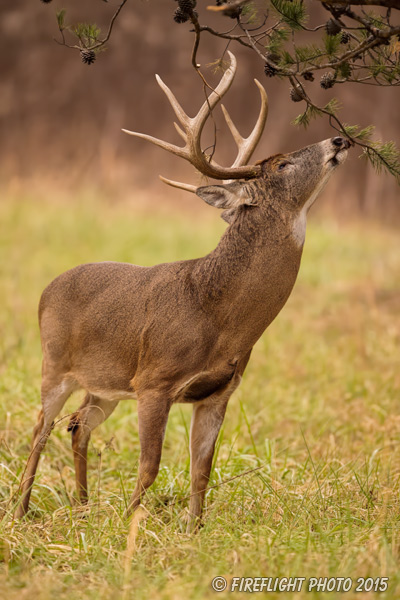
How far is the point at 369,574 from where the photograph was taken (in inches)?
115

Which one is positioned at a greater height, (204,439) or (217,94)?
(217,94)

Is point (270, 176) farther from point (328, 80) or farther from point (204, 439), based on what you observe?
point (204, 439)

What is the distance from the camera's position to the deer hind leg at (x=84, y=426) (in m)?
4.67

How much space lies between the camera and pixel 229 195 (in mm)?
4125

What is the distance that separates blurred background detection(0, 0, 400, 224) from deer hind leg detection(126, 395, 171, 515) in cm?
1250

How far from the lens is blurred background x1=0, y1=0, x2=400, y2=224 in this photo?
16.7 meters

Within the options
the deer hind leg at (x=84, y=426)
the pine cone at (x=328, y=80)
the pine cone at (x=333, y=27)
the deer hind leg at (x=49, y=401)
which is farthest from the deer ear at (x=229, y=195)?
the deer hind leg at (x=84, y=426)

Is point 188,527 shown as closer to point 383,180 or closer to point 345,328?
point 345,328

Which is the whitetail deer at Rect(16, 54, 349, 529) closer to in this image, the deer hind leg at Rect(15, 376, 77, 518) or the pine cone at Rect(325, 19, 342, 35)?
the deer hind leg at Rect(15, 376, 77, 518)

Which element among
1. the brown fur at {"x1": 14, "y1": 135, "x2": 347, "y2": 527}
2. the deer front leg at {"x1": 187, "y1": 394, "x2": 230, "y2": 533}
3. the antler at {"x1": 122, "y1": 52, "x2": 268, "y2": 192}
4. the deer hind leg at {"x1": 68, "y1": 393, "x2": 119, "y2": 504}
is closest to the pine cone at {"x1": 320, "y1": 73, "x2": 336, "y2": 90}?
the antler at {"x1": 122, "y1": 52, "x2": 268, "y2": 192}

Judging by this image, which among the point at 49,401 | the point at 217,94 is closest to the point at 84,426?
the point at 49,401

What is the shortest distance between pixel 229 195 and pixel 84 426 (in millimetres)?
1649

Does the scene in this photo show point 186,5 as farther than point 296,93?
No

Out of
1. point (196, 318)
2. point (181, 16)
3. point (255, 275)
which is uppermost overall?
point (181, 16)
